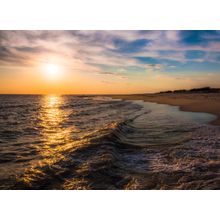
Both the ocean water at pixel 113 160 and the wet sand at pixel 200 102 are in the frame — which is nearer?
the ocean water at pixel 113 160

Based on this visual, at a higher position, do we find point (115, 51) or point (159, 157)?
point (115, 51)

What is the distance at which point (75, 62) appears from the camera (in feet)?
32.4

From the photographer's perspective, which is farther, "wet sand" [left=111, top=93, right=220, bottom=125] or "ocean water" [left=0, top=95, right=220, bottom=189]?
"wet sand" [left=111, top=93, right=220, bottom=125]

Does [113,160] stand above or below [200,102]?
below

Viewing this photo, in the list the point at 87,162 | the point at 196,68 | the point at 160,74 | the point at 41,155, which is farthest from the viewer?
the point at 160,74

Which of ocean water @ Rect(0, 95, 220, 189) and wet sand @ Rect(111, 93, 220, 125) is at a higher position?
wet sand @ Rect(111, 93, 220, 125)

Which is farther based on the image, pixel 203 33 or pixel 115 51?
pixel 115 51

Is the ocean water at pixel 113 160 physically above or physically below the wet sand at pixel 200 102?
below

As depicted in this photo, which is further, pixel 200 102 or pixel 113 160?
pixel 200 102
